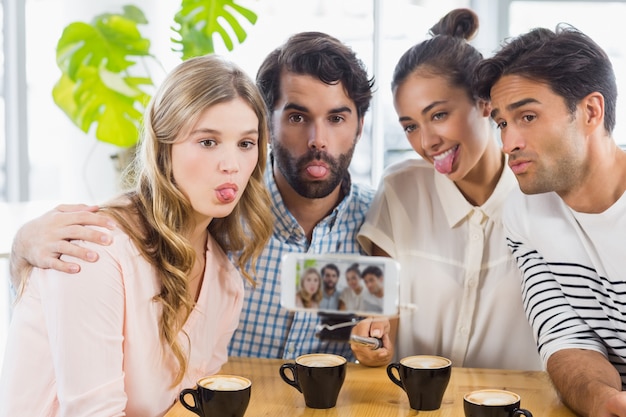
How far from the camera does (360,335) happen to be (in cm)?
173

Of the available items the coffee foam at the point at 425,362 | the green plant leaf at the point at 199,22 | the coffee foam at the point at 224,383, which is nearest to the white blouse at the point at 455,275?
the coffee foam at the point at 425,362

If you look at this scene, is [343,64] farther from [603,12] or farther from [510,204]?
[603,12]

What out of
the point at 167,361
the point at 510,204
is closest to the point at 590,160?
the point at 510,204

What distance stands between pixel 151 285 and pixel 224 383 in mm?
262

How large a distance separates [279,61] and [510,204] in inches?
24.2

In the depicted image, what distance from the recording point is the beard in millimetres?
1838

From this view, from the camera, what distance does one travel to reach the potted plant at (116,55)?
2.99 metres

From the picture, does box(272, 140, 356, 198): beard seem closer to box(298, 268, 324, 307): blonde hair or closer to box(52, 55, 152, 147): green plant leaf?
box(298, 268, 324, 307): blonde hair

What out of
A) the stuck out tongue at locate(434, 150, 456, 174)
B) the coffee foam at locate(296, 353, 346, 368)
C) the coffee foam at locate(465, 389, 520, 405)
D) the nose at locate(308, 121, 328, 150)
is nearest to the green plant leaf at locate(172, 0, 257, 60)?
the nose at locate(308, 121, 328, 150)

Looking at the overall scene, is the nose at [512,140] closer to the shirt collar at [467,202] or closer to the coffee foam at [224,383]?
the shirt collar at [467,202]

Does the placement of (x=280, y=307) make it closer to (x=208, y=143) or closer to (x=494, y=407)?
(x=208, y=143)

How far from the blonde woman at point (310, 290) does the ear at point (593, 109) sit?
681mm

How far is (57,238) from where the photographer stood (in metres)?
1.45

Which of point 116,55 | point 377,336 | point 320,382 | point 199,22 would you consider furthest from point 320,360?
point 116,55
